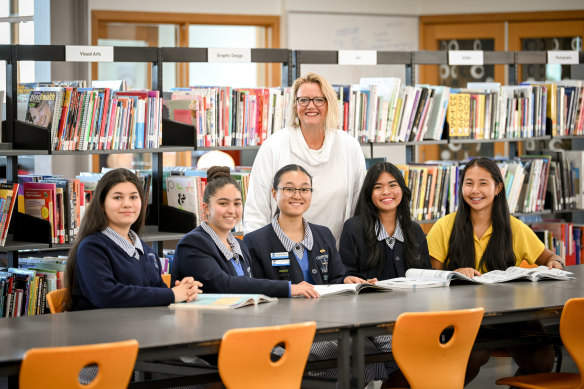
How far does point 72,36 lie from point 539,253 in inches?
193

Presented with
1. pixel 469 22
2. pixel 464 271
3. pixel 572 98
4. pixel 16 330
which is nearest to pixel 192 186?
pixel 464 271

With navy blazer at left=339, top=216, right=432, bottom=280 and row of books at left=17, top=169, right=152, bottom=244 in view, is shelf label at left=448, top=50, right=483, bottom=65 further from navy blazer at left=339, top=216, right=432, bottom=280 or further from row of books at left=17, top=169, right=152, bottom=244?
row of books at left=17, top=169, right=152, bottom=244

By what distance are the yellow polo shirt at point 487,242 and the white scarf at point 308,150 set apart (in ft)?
2.05

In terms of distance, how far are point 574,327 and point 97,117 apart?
2.52 metres

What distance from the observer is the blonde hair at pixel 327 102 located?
4.07 metres

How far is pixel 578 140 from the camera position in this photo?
659cm

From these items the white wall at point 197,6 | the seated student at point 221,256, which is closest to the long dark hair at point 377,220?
the seated student at point 221,256

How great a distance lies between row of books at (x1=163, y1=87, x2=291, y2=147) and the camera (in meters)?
4.79

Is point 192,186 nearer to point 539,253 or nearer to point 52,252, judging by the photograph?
point 52,252

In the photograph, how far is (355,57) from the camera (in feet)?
17.8

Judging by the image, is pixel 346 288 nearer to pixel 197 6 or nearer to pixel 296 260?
pixel 296 260

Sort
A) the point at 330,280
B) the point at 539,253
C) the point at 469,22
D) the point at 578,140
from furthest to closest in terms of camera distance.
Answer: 1. the point at 469,22
2. the point at 578,140
3. the point at 539,253
4. the point at 330,280

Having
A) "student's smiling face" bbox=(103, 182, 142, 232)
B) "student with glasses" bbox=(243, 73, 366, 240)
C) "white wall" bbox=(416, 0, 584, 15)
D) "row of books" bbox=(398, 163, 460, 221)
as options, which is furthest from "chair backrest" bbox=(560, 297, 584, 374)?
"white wall" bbox=(416, 0, 584, 15)

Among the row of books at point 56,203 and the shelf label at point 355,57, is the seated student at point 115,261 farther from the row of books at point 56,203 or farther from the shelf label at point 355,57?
the shelf label at point 355,57
